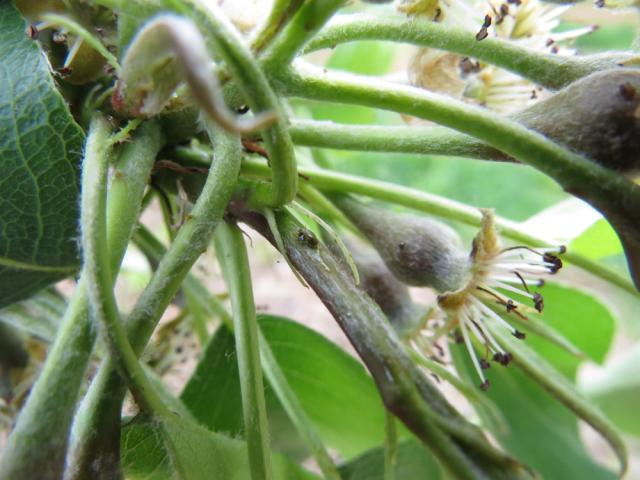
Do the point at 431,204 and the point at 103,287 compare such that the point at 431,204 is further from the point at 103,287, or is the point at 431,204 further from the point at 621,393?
the point at 621,393

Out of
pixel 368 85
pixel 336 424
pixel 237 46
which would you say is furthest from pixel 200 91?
pixel 336 424

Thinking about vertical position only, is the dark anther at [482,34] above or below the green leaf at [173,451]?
above

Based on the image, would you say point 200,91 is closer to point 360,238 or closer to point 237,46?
point 237,46

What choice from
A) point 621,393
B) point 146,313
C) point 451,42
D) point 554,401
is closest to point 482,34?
point 451,42

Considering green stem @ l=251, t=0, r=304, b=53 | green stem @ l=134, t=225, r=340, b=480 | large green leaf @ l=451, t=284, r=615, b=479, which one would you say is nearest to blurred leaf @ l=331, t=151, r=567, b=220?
large green leaf @ l=451, t=284, r=615, b=479

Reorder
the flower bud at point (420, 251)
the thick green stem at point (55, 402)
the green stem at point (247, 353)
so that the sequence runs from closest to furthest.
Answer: the thick green stem at point (55, 402) → the green stem at point (247, 353) → the flower bud at point (420, 251)

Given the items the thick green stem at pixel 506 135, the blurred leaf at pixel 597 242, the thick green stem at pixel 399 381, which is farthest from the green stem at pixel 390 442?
the blurred leaf at pixel 597 242

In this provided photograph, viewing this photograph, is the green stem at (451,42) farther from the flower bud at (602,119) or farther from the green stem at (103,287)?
the green stem at (103,287)
